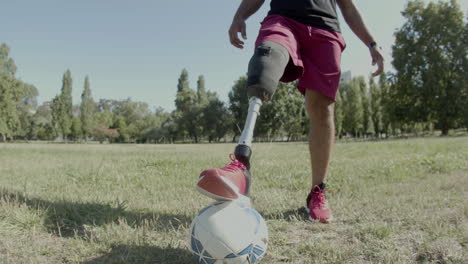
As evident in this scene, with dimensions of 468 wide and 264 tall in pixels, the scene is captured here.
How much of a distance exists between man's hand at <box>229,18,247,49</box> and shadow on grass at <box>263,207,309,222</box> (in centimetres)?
152

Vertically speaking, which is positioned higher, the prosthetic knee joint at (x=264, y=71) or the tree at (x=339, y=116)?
the tree at (x=339, y=116)

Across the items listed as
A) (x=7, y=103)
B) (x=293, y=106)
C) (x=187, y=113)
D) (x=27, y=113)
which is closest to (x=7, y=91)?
(x=7, y=103)

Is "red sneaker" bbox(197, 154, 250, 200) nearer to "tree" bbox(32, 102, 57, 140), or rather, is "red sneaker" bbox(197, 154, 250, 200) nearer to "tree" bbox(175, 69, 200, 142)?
"tree" bbox(175, 69, 200, 142)

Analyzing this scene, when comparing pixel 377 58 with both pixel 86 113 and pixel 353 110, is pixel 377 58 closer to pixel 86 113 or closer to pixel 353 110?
pixel 353 110

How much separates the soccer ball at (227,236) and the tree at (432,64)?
34.9m

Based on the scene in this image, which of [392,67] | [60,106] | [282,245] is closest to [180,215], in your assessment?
[282,245]

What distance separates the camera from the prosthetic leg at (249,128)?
4.62ft

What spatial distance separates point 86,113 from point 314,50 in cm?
8103

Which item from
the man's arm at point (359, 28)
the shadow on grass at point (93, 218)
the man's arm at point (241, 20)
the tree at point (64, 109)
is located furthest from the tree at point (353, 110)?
the tree at point (64, 109)

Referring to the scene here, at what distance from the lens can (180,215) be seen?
2.68 meters

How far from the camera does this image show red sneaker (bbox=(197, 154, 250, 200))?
4.56ft

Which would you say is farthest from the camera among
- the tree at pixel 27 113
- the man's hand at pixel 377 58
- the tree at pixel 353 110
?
the tree at pixel 27 113

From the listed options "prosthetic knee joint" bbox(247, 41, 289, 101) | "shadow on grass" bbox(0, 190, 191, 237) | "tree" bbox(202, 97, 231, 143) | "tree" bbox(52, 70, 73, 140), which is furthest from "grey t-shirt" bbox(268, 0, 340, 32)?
→ "tree" bbox(52, 70, 73, 140)

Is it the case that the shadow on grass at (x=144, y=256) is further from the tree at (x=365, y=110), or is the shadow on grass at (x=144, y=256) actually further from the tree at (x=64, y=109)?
the tree at (x=64, y=109)
